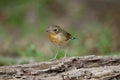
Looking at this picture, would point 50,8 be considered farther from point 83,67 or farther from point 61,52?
point 83,67

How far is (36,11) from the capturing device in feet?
43.1

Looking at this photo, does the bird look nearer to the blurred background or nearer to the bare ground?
the bare ground

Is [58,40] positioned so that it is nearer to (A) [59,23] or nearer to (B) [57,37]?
(B) [57,37]

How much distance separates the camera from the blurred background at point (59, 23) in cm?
1002

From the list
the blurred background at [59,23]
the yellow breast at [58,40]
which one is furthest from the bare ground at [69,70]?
the blurred background at [59,23]

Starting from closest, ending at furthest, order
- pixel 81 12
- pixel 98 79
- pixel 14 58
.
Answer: pixel 98 79 → pixel 14 58 → pixel 81 12

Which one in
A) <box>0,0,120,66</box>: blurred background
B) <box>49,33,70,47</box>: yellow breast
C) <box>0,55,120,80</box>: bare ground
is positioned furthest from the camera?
<box>0,0,120,66</box>: blurred background

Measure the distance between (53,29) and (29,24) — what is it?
5.55 metres

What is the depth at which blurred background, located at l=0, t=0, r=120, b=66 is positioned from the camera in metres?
10.0

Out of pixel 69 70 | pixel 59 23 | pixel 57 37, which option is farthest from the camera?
pixel 59 23

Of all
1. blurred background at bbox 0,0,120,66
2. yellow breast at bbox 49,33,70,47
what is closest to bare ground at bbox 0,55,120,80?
yellow breast at bbox 49,33,70,47

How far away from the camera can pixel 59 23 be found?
12.9m

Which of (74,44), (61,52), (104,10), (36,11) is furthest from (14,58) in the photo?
(104,10)

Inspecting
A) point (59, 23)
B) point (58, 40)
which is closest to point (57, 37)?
point (58, 40)
